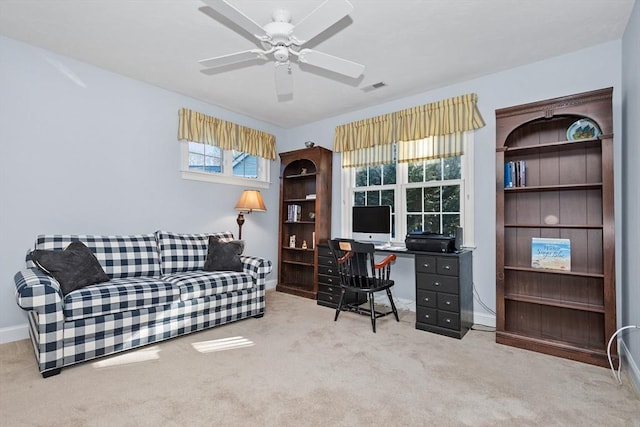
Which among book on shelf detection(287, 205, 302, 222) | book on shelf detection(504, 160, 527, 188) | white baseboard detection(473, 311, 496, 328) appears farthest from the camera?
book on shelf detection(287, 205, 302, 222)

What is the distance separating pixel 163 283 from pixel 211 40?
2142mm

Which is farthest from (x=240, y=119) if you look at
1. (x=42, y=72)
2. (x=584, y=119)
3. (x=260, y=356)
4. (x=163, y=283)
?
(x=584, y=119)

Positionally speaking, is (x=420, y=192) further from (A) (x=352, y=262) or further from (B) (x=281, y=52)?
(B) (x=281, y=52)

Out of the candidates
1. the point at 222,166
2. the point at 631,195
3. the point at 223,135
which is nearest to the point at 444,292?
the point at 631,195

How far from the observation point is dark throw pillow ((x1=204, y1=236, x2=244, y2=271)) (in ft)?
11.5

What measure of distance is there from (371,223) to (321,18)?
2.60 meters

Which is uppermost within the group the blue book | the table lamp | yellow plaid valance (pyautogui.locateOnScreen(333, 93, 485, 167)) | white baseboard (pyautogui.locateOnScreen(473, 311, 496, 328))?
yellow plaid valance (pyautogui.locateOnScreen(333, 93, 485, 167))

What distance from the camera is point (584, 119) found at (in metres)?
2.70

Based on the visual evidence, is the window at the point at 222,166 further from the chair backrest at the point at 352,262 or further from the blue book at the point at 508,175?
the blue book at the point at 508,175

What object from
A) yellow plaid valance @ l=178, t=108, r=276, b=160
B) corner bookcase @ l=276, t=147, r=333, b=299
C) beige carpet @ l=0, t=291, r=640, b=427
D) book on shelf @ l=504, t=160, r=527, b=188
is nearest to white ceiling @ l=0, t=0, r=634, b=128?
yellow plaid valance @ l=178, t=108, r=276, b=160

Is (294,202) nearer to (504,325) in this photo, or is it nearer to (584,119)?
(504,325)

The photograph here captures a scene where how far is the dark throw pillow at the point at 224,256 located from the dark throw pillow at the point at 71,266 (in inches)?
39.4

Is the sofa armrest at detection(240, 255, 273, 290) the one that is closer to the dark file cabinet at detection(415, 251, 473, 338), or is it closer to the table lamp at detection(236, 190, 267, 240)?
the table lamp at detection(236, 190, 267, 240)

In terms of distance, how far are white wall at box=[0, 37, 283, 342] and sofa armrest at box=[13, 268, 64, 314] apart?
912mm
